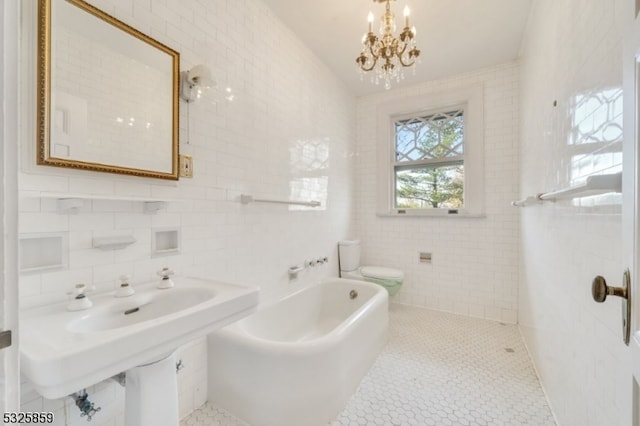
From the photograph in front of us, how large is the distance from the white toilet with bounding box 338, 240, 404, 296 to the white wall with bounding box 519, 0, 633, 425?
1200 mm

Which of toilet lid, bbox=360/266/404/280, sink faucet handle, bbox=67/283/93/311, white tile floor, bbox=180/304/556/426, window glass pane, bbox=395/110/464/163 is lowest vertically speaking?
white tile floor, bbox=180/304/556/426

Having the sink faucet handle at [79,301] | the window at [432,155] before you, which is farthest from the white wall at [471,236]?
the sink faucet handle at [79,301]

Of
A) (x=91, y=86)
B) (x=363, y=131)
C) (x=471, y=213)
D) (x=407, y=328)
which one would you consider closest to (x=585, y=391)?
(x=407, y=328)

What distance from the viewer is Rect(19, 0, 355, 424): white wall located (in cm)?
A: 108

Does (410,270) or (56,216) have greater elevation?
(56,216)

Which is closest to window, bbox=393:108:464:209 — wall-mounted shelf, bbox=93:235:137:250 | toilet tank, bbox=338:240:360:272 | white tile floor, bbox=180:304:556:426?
toilet tank, bbox=338:240:360:272

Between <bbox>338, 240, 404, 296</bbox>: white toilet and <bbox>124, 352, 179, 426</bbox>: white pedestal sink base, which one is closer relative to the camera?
<bbox>124, 352, 179, 426</bbox>: white pedestal sink base

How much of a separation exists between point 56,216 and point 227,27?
150cm

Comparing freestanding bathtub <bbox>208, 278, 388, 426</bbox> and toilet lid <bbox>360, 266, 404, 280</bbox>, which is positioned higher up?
toilet lid <bbox>360, 266, 404, 280</bbox>

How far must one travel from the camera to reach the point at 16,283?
49cm

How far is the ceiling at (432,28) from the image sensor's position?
2.05 m

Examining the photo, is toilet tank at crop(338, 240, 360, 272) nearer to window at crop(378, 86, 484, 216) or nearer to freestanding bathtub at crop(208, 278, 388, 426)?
window at crop(378, 86, 484, 216)

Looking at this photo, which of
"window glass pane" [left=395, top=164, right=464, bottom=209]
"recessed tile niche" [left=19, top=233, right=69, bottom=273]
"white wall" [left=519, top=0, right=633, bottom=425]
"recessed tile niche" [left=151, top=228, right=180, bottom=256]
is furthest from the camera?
"window glass pane" [left=395, top=164, right=464, bottom=209]

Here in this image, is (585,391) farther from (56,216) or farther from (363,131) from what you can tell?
(363,131)
